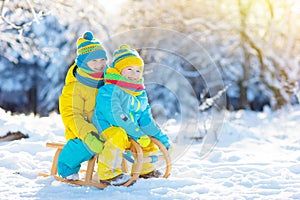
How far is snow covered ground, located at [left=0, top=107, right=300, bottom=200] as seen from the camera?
12.4ft

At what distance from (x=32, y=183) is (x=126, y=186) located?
0.89 meters

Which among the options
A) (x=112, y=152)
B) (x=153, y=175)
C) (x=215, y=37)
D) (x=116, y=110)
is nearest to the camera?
(x=112, y=152)

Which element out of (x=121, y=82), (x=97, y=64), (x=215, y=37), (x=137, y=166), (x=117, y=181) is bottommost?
(x=117, y=181)

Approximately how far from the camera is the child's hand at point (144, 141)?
4215 millimetres

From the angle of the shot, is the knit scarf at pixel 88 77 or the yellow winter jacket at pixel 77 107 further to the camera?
the knit scarf at pixel 88 77

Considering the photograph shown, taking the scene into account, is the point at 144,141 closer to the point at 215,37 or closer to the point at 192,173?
the point at 192,173

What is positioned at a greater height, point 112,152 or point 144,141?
point 144,141

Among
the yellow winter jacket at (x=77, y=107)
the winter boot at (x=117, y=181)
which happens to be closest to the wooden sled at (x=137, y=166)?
the winter boot at (x=117, y=181)

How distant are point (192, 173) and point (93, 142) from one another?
1.26 m

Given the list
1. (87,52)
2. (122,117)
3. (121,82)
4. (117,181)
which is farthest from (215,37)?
(117,181)

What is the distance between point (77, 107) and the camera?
4.18 meters

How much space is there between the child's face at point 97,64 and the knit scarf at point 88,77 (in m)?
0.04

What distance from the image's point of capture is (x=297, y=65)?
1558cm

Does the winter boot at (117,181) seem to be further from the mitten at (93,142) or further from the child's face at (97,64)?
the child's face at (97,64)
